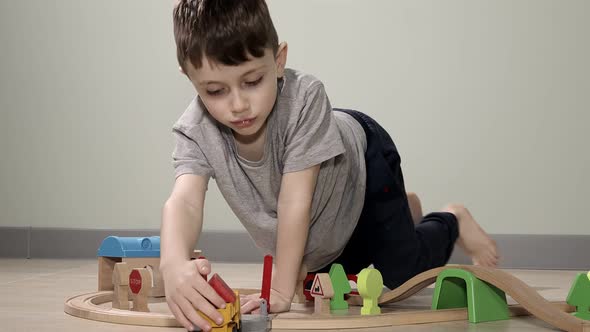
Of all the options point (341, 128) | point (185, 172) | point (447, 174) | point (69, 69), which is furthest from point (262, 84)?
point (69, 69)

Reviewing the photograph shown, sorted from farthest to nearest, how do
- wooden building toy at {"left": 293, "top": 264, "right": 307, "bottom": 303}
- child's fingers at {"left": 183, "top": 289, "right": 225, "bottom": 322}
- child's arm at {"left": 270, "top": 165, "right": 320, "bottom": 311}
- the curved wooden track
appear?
1. wooden building toy at {"left": 293, "top": 264, "right": 307, "bottom": 303}
2. child's arm at {"left": 270, "top": 165, "right": 320, "bottom": 311}
3. the curved wooden track
4. child's fingers at {"left": 183, "top": 289, "right": 225, "bottom": 322}

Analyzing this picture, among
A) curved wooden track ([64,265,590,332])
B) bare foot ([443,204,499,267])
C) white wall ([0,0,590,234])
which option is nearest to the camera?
curved wooden track ([64,265,590,332])

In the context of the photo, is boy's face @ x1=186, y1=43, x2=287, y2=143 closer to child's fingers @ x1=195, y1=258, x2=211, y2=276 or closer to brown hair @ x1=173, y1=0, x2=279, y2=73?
brown hair @ x1=173, y1=0, x2=279, y2=73

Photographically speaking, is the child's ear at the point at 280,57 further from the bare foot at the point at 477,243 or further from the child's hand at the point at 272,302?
the bare foot at the point at 477,243

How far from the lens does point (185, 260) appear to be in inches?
35.8

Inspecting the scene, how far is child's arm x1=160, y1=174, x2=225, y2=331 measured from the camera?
2.76 ft

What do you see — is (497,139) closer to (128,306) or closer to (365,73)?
(365,73)

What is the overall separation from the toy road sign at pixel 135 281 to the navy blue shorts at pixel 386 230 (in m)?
0.35

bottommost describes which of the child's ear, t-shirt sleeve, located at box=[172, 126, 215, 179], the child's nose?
t-shirt sleeve, located at box=[172, 126, 215, 179]

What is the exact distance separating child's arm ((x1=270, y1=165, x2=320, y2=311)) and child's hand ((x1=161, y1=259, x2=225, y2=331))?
0.19 m

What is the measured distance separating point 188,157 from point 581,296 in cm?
54

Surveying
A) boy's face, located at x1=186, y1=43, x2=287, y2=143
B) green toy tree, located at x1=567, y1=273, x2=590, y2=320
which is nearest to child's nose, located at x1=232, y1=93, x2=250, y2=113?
boy's face, located at x1=186, y1=43, x2=287, y2=143

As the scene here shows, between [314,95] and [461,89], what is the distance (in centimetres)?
96

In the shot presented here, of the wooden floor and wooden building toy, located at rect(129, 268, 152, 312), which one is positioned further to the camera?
wooden building toy, located at rect(129, 268, 152, 312)
